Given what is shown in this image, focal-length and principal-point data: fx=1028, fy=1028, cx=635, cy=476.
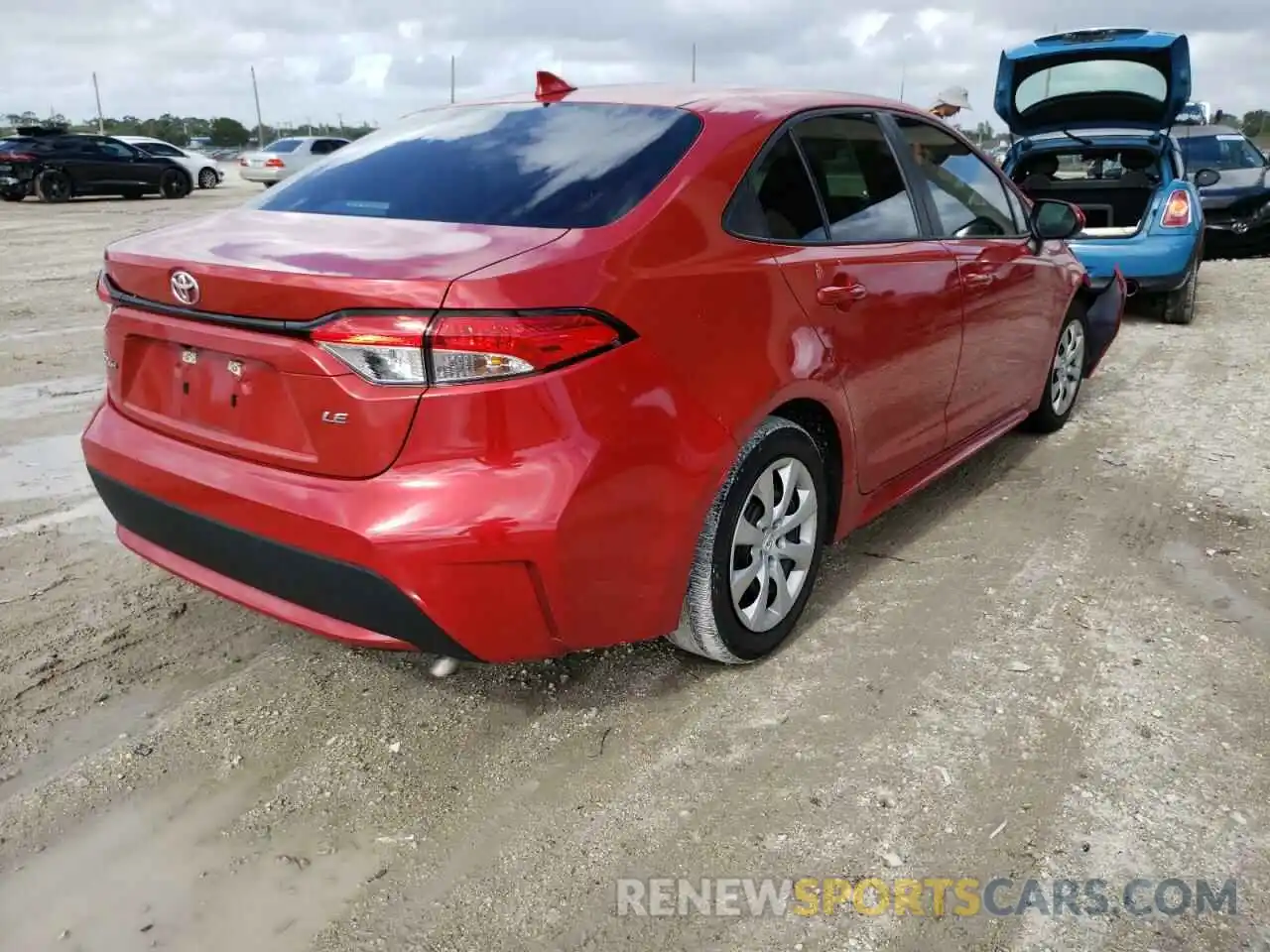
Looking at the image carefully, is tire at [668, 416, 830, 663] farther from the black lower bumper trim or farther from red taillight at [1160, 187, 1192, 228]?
red taillight at [1160, 187, 1192, 228]

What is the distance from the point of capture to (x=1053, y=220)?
15.0 ft

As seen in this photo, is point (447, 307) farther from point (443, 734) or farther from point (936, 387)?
point (936, 387)

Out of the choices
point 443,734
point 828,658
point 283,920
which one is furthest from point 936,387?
point 283,920

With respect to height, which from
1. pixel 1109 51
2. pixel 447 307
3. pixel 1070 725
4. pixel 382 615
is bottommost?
pixel 1070 725

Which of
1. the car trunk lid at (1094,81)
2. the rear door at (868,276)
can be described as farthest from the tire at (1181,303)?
the rear door at (868,276)

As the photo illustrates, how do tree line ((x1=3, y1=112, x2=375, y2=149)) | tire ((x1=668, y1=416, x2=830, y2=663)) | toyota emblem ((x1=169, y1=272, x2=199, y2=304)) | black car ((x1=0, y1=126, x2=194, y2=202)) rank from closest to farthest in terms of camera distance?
toyota emblem ((x1=169, y1=272, x2=199, y2=304))
tire ((x1=668, y1=416, x2=830, y2=663))
black car ((x1=0, y1=126, x2=194, y2=202))
tree line ((x1=3, y1=112, x2=375, y2=149))

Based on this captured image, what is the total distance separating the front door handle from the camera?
2979 mm

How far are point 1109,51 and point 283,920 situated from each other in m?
8.50

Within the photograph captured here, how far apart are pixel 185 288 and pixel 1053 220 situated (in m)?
3.68

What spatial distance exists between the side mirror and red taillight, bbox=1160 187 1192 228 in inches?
151

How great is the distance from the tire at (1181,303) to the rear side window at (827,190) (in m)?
5.65

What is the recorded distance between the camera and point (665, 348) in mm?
2461

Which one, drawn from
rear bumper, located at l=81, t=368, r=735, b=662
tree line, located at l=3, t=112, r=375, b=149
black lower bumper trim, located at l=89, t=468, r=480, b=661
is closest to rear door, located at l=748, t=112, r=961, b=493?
rear bumper, located at l=81, t=368, r=735, b=662

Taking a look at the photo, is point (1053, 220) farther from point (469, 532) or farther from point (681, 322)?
point (469, 532)
